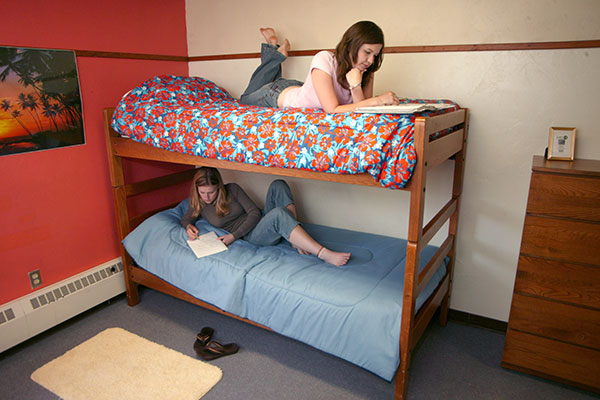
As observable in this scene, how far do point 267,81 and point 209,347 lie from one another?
157 cm

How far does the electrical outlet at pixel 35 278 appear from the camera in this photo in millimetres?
2255

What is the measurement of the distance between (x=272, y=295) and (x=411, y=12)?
163 cm

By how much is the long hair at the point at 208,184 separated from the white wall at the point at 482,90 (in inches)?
23.2

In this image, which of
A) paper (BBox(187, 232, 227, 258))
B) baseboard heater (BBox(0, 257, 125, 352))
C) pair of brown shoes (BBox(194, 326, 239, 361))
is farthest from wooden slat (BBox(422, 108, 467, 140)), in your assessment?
baseboard heater (BBox(0, 257, 125, 352))

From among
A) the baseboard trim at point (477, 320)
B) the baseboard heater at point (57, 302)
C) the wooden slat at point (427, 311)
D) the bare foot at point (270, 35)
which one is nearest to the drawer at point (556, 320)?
the wooden slat at point (427, 311)

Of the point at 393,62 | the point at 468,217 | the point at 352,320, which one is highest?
the point at 393,62

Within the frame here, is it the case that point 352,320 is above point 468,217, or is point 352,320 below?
below

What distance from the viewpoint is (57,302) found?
2.33m

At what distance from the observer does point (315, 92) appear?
78.8 inches

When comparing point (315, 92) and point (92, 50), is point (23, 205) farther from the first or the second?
point (315, 92)

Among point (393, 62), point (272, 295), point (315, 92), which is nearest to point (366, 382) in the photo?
point (272, 295)

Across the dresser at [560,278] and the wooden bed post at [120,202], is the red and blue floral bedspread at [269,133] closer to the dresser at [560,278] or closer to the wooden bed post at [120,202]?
the wooden bed post at [120,202]

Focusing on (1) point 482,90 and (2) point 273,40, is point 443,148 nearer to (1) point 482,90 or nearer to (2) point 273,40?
(1) point 482,90

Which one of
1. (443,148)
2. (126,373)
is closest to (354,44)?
(443,148)
